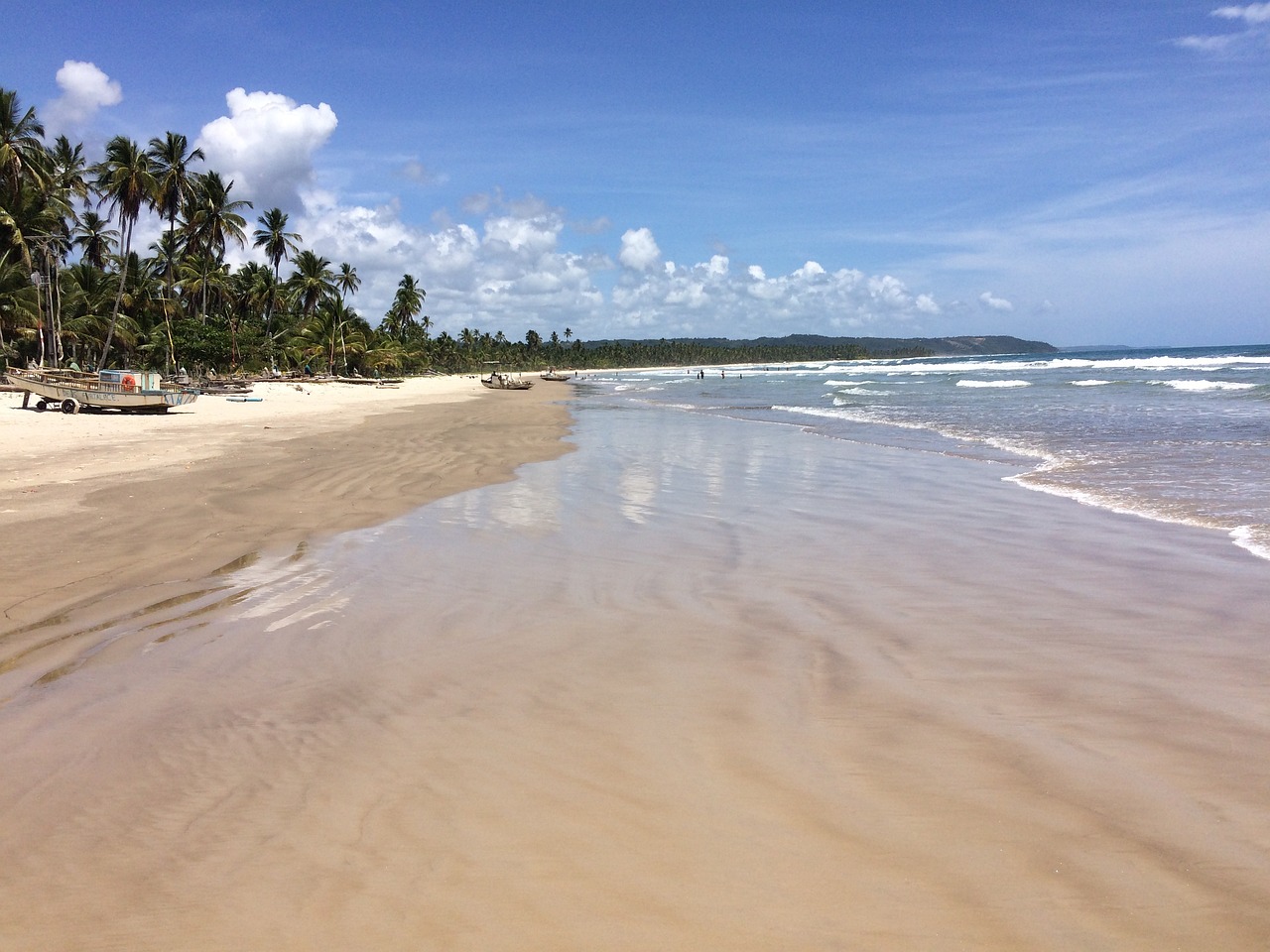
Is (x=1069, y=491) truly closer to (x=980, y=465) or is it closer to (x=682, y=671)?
(x=980, y=465)

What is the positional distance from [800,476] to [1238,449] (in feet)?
31.4

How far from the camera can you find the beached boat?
26.0 metres

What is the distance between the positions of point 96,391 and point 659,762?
91.9 feet

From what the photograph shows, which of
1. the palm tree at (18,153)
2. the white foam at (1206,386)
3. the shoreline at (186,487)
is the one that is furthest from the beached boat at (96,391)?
the white foam at (1206,386)

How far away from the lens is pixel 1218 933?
2695mm

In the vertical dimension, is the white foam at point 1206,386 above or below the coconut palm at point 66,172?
below

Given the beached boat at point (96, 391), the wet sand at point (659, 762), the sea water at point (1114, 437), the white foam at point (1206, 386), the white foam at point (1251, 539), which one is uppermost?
the beached boat at point (96, 391)

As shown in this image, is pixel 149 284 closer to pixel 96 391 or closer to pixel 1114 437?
pixel 96 391

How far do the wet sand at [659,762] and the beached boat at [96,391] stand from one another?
22.7m

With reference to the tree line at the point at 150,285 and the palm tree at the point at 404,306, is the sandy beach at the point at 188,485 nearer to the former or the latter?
the tree line at the point at 150,285

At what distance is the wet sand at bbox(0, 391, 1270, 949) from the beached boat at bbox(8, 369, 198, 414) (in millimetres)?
22669

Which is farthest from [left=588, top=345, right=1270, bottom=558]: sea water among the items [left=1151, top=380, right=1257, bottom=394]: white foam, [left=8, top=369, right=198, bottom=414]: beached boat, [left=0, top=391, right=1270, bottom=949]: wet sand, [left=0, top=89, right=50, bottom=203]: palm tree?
[left=0, top=89, right=50, bottom=203]: palm tree

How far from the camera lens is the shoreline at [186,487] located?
24.1 feet

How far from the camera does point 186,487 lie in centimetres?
1200
